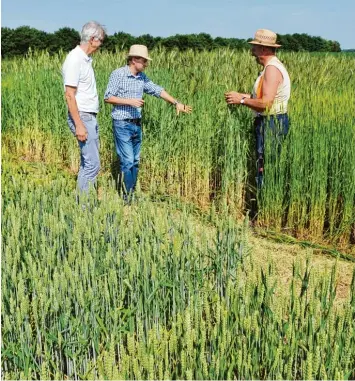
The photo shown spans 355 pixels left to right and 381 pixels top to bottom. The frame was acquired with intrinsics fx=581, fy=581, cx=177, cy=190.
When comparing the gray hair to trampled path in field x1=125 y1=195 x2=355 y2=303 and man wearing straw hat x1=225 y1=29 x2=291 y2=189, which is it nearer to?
man wearing straw hat x1=225 y1=29 x2=291 y2=189

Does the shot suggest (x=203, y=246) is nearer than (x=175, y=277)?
No

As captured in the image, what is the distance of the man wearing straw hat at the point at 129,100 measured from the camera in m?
4.84

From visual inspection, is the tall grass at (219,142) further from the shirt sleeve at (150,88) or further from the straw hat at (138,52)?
the straw hat at (138,52)

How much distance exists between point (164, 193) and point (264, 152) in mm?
1437

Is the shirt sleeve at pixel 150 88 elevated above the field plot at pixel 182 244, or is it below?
above

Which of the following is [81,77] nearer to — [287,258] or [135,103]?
[135,103]

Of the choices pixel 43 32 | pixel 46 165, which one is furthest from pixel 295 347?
pixel 43 32

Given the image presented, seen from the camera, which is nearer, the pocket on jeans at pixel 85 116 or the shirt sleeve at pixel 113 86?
the pocket on jeans at pixel 85 116

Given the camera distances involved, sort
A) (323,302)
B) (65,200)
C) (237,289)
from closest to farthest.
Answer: (323,302) < (237,289) < (65,200)

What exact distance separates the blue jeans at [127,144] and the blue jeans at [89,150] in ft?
1.09

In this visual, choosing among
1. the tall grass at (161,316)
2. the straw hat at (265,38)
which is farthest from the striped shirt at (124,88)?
the tall grass at (161,316)

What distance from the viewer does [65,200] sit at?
11.5 ft

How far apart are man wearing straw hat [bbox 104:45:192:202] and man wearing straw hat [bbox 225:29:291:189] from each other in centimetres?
82

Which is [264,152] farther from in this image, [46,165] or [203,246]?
[46,165]
